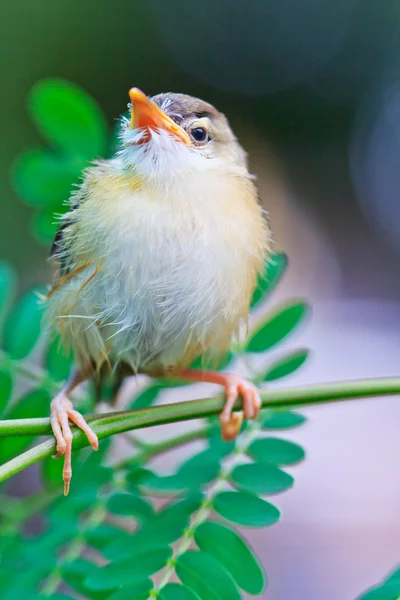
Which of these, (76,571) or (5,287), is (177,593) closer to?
(76,571)

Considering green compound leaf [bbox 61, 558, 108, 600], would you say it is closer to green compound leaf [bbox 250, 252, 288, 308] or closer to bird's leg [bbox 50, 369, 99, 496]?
bird's leg [bbox 50, 369, 99, 496]

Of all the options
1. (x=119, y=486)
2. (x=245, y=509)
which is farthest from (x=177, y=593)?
(x=119, y=486)

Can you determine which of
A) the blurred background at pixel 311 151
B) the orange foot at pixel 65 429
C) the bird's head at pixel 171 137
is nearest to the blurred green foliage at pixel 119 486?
the orange foot at pixel 65 429

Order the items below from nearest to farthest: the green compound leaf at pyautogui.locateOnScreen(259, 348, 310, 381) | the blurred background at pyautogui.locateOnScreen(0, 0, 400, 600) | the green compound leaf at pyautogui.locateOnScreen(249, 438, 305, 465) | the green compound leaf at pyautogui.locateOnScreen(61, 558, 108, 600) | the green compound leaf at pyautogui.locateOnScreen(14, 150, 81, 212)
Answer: the green compound leaf at pyautogui.locateOnScreen(61, 558, 108, 600), the green compound leaf at pyautogui.locateOnScreen(249, 438, 305, 465), the green compound leaf at pyautogui.locateOnScreen(259, 348, 310, 381), the green compound leaf at pyautogui.locateOnScreen(14, 150, 81, 212), the blurred background at pyautogui.locateOnScreen(0, 0, 400, 600)

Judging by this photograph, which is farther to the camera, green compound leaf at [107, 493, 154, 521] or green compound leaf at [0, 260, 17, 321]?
green compound leaf at [0, 260, 17, 321]

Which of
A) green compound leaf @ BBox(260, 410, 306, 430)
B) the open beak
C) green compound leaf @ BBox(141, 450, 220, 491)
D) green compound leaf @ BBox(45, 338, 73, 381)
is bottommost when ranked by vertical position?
green compound leaf @ BBox(141, 450, 220, 491)

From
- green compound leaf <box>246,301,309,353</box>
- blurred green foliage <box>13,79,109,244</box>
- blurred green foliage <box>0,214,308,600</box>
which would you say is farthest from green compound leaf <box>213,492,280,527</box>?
blurred green foliage <box>13,79,109,244</box>

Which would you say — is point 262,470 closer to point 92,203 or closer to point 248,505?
point 248,505

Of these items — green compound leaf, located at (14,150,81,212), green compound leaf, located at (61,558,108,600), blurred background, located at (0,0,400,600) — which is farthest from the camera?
blurred background, located at (0,0,400,600)
